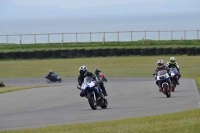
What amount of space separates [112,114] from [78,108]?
3.06 m

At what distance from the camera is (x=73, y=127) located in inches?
535

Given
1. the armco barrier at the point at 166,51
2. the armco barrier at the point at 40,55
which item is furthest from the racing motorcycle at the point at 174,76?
the armco barrier at the point at 40,55

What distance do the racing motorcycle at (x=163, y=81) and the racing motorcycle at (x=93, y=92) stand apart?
14.3 feet

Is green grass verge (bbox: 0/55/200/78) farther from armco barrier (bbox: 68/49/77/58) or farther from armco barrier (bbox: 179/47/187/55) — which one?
armco barrier (bbox: 179/47/187/55)

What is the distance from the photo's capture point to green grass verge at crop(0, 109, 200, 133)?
1167cm

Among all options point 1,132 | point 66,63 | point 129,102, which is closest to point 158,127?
point 1,132

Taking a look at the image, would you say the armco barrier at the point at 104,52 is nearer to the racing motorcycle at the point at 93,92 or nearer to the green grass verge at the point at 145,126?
the racing motorcycle at the point at 93,92

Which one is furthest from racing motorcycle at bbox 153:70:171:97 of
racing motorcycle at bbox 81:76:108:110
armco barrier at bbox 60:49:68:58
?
armco barrier at bbox 60:49:68:58

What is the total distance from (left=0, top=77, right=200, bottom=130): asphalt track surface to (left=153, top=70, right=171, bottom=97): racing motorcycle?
323mm

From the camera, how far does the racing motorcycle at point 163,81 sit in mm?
23330

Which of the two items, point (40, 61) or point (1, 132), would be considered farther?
point (40, 61)

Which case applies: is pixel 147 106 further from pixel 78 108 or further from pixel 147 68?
pixel 147 68

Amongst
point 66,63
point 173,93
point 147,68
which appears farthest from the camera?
point 66,63

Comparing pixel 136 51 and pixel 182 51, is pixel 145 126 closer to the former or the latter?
pixel 182 51
